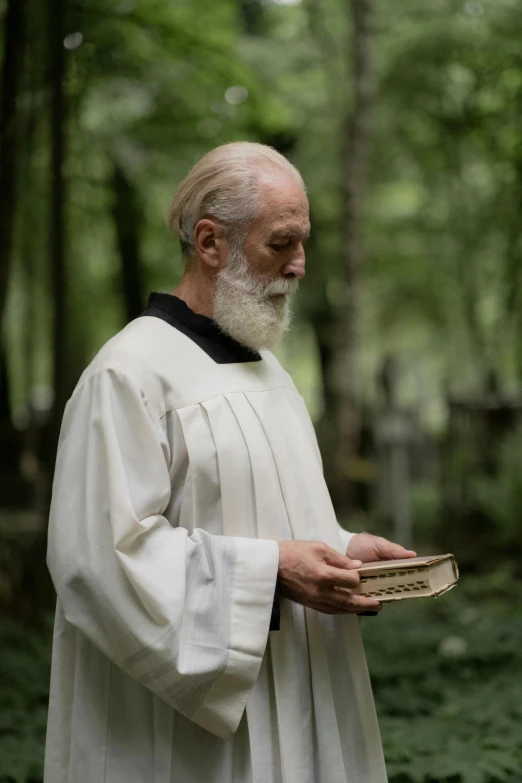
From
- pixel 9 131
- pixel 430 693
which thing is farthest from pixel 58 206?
pixel 430 693

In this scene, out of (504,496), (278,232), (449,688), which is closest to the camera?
(278,232)

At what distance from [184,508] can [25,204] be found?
273 inches

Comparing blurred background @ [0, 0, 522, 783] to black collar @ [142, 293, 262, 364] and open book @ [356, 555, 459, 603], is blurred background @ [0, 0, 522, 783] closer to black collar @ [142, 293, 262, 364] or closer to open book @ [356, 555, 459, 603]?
open book @ [356, 555, 459, 603]

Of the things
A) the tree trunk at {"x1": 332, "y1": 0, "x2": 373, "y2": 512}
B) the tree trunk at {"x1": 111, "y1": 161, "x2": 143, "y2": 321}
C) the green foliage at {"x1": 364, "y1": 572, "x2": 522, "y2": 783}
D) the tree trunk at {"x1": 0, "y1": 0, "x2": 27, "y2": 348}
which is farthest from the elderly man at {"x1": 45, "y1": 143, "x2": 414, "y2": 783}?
the tree trunk at {"x1": 111, "y1": 161, "x2": 143, "y2": 321}

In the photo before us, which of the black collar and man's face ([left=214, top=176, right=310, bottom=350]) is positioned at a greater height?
man's face ([left=214, top=176, right=310, bottom=350])

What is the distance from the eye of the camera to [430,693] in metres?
4.98

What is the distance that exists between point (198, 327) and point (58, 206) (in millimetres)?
3725

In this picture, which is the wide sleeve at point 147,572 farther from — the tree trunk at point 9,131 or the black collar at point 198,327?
the tree trunk at point 9,131

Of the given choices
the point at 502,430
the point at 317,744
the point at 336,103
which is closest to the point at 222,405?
the point at 317,744

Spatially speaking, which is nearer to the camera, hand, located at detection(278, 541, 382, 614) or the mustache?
hand, located at detection(278, 541, 382, 614)

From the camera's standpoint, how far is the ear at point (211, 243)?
93.9 inches

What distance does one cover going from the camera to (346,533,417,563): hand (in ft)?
8.00

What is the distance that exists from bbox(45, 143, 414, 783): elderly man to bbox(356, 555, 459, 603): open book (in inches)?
1.4

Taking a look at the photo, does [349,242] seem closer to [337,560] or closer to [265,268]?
[265,268]
